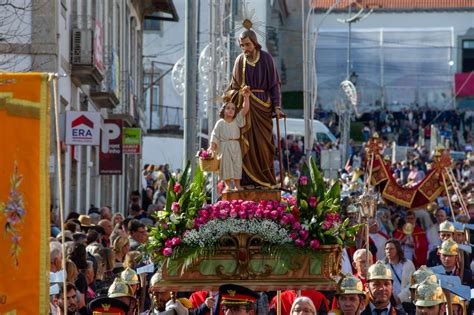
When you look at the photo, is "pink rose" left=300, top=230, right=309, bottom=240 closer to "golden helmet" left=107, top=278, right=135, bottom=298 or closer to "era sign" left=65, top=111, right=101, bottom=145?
"golden helmet" left=107, top=278, right=135, bottom=298

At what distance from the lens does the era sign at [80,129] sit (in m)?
24.8

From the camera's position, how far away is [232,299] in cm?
1140

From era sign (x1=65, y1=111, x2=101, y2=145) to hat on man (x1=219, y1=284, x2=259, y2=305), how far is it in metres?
13.5

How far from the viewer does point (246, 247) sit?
12.7 metres

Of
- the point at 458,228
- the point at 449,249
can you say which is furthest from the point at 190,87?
the point at 449,249

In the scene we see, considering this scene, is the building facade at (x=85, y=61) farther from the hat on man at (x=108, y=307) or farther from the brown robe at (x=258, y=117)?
the hat on man at (x=108, y=307)

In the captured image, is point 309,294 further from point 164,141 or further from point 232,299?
point 164,141

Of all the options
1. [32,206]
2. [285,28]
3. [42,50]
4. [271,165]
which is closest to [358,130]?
[285,28]

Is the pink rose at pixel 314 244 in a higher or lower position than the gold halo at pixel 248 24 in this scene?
lower

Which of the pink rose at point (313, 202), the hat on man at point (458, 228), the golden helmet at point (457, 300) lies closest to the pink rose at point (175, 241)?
the pink rose at point (313, 202)

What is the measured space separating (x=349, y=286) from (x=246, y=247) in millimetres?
959

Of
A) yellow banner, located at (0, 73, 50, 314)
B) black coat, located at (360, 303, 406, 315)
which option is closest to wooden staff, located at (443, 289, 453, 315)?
black coat, located at (360, 303, 406, 315)

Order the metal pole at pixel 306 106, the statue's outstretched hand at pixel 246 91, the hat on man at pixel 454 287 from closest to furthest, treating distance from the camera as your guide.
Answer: the hat on man at pixel 454 287 → the statue's outstretched hand at pixel 246 91 → the metal pole at pixel 306 106

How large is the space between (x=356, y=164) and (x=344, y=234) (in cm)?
3506
